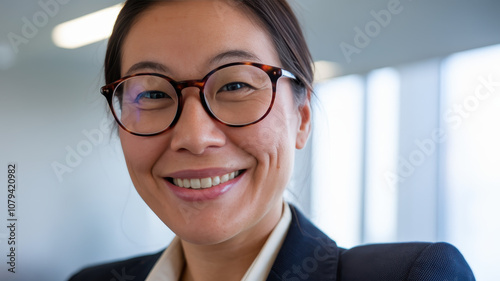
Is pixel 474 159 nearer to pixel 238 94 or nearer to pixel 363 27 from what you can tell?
pixel 363 27

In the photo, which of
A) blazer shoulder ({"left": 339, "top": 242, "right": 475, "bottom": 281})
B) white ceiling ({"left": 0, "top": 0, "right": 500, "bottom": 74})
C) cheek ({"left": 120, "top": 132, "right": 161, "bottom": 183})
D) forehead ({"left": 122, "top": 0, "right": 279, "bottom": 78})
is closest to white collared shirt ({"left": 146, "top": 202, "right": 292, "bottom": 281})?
blazer shoulder ({"left": 339, "top": 242, "right": 475, "bottom": 281})

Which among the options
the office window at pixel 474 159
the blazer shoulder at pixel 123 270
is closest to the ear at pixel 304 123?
the blazer shoulder at pixel 123 270

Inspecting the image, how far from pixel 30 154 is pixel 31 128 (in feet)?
0.39

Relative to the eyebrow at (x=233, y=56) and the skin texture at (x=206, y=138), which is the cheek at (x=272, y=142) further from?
the eyebrow at (x=233, y=56)

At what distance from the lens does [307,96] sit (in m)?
1.12

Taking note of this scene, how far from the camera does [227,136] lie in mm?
904

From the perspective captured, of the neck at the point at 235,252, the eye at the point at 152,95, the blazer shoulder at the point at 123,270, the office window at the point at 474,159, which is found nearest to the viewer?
the eye at the point at 152,95

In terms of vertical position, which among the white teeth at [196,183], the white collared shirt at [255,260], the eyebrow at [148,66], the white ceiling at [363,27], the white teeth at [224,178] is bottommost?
the white collared shirt at [255,260]

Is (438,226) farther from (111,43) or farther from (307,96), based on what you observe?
(111,43)

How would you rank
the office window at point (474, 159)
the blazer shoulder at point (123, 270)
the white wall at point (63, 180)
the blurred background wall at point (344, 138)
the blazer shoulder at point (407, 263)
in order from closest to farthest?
the blazer shoulder at point (407, 263), the blazer shoulder at point (123, 270), the white wall at point (63, 180), the blurred background wall at point (344, 138), the office window at point (474, 159)

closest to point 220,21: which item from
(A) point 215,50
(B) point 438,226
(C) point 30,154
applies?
(A) point 215,50

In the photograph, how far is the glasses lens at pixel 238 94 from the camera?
902 millimetres

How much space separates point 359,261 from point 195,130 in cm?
46

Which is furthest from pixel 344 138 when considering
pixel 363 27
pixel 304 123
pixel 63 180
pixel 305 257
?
pixel 305 257
